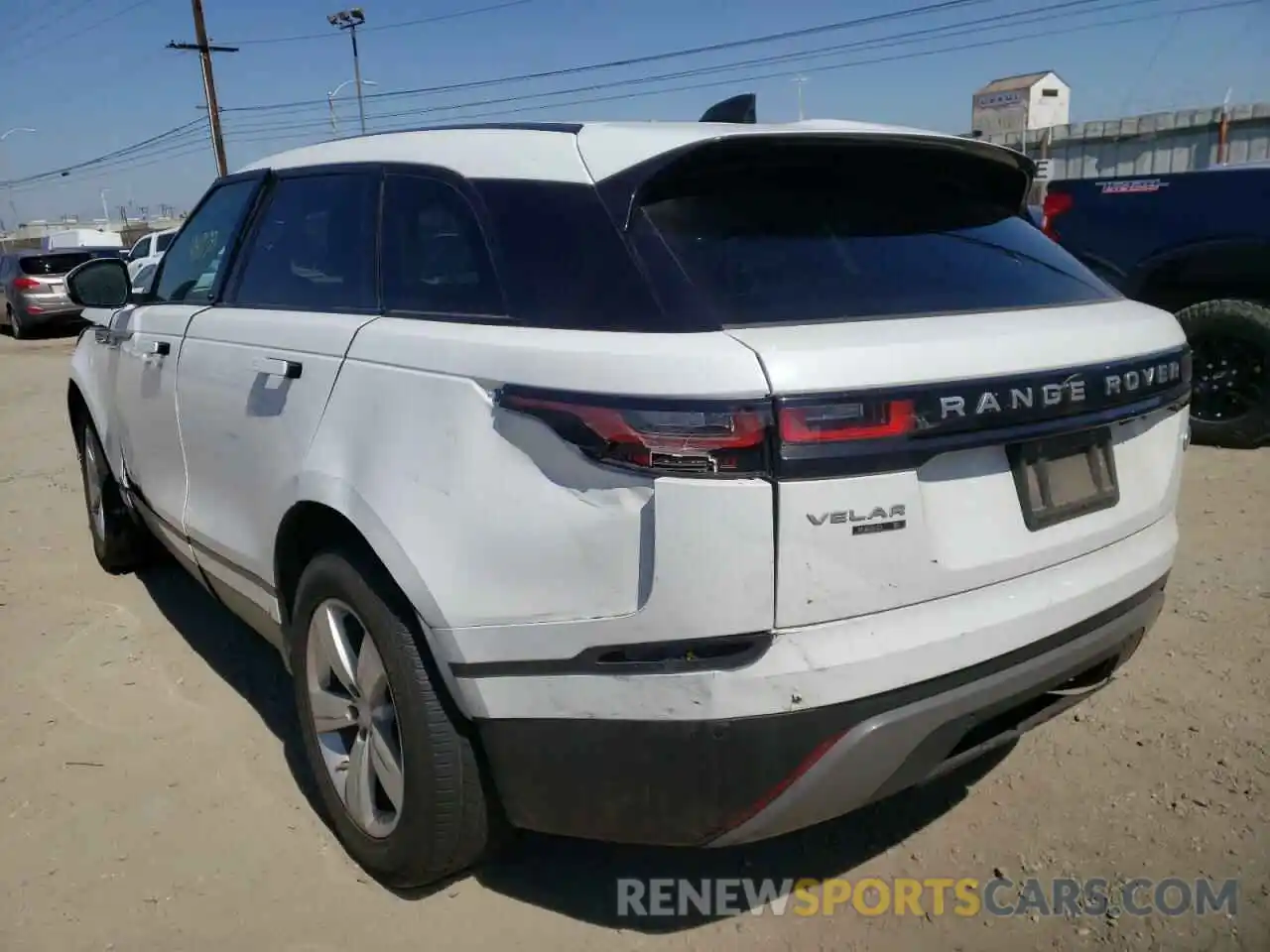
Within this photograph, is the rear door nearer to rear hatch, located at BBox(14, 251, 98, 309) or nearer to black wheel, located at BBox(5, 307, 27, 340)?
rear hatch, located at BBox(14, 251, 98, 309)

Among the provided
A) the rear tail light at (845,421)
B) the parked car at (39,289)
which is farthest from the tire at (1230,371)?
the parked car at (39,289)

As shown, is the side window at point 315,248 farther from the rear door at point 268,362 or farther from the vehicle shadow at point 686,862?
the vehicle shadow at point 686,862

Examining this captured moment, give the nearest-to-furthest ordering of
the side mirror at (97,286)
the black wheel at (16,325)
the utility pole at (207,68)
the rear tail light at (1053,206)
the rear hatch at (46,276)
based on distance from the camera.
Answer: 1. the side mirror at (97,286)
2. the rear tail light at (1053,206)
3. the rear hatch at (46,276)
4. the black wheel at (16,325)
5. the utility pole at (207,68)

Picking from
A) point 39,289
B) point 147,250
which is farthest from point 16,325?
point 147,250

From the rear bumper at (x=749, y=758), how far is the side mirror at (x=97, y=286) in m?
3.05

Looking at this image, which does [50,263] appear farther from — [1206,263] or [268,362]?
[1206,263]

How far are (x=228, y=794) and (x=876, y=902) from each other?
1875mm

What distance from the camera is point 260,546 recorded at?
278 cm

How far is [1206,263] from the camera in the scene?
6.07 meters

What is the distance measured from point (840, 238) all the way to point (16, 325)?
21.7m

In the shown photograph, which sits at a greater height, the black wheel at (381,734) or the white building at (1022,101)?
the white building at (1022,101)

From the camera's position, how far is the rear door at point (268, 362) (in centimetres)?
254

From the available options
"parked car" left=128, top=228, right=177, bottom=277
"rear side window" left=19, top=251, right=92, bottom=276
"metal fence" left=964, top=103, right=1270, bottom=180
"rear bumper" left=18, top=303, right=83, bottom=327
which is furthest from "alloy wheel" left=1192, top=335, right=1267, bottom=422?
"parked car" left=128, top=228, right=177, bottom=277

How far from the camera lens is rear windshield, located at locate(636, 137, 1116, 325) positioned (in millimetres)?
1947
